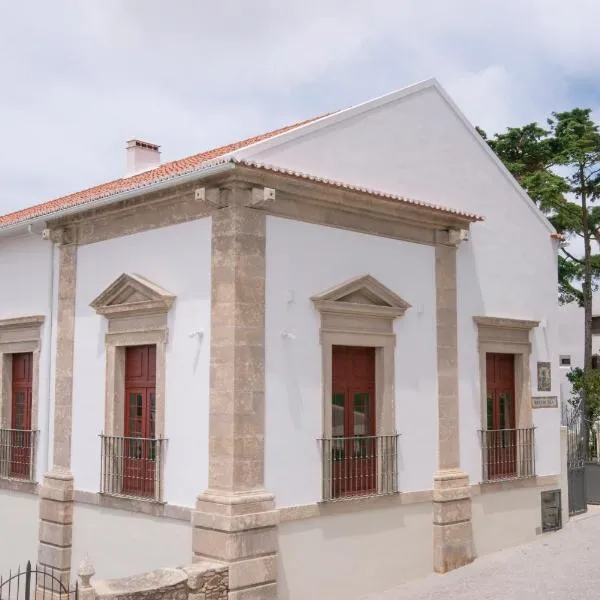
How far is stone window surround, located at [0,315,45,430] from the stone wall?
15.0 ft

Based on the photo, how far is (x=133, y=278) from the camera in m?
10.2

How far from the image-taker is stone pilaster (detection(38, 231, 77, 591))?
11016 mm

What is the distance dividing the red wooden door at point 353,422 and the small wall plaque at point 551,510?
4059 mm

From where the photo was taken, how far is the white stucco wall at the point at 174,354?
9266 mm

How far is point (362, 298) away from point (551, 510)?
5.43 m

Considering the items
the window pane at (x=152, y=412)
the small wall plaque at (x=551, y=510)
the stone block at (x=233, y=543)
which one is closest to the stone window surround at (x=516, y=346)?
the small wall plaque at (x=551, y=510)

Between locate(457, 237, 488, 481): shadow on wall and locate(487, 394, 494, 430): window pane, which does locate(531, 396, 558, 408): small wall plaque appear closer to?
locate(487, 394, 494, 430): window pane

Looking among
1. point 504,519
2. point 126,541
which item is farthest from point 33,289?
point 504,519

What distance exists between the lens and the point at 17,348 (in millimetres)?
12539

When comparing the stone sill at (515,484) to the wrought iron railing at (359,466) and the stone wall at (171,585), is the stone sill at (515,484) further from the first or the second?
the stone wall at (171,585)

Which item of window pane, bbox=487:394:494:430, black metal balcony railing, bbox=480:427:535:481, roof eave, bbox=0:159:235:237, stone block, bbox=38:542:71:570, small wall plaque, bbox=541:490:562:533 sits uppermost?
roof eave, bbox=0:159:235:237

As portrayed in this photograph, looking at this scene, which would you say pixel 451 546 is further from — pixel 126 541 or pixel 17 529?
pixel 17 529

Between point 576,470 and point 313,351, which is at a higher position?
point 313,351

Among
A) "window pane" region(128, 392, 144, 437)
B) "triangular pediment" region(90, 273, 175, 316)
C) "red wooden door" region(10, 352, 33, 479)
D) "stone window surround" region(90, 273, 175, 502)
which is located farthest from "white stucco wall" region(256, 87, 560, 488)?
"red wooden door" region(10, 352, 33, 479)
